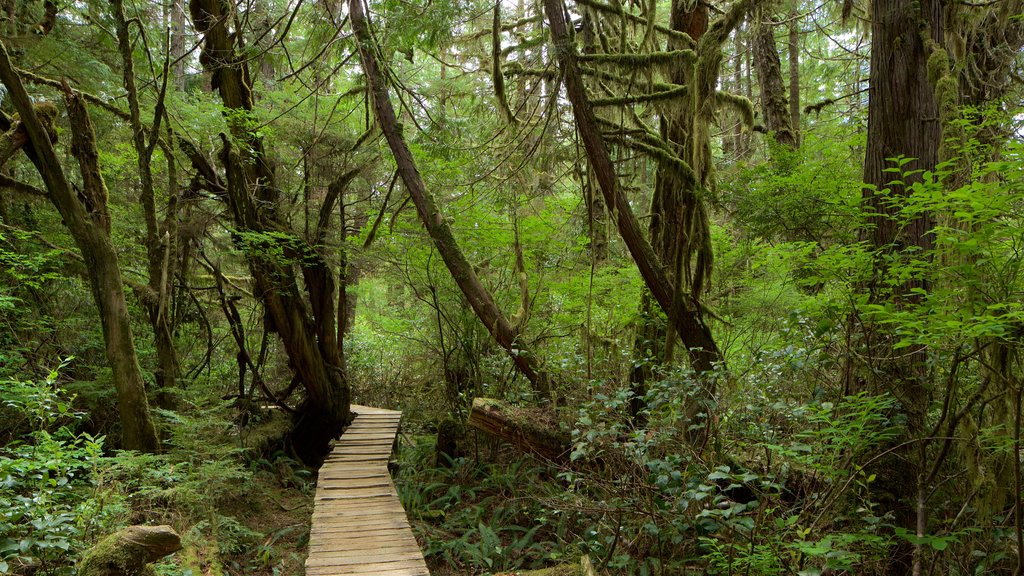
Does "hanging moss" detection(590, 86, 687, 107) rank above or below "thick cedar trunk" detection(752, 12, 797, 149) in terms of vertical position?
below

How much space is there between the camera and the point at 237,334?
9078mm

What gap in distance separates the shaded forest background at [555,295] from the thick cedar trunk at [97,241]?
1.3 inches

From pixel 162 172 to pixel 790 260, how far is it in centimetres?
1007

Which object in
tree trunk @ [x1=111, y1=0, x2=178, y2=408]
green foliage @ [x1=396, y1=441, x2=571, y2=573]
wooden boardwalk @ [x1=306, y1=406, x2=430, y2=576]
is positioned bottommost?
green foliage @ [x1=396, y1=441, x2=571, y2=573]

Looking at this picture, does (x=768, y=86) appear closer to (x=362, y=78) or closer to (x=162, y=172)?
(x=362, y=78)

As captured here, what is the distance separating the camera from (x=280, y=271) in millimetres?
8734

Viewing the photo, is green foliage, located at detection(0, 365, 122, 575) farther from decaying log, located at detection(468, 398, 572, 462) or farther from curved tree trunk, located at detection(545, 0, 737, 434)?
curved tree trunk, located at detection(545, 0, 737, 434)

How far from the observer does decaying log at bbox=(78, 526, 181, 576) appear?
3.68 metres

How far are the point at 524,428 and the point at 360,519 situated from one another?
2.21 meters

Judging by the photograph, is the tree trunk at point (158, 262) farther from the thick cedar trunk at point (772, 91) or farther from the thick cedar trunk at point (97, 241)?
the thick cedar trunk at point (772, 91)

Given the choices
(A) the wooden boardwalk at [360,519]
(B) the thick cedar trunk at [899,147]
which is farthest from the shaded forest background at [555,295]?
(A) the wooden boardwalk at [360,519]

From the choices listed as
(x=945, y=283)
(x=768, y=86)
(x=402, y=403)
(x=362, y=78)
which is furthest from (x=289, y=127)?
(x=945, y=283)

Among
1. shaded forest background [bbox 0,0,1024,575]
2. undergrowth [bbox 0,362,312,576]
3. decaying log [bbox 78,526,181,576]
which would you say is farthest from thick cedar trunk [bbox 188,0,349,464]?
decaying log [bbox 78,526,181,576]

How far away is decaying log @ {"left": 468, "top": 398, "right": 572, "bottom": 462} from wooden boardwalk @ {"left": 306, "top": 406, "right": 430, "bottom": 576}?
149 centimetres
